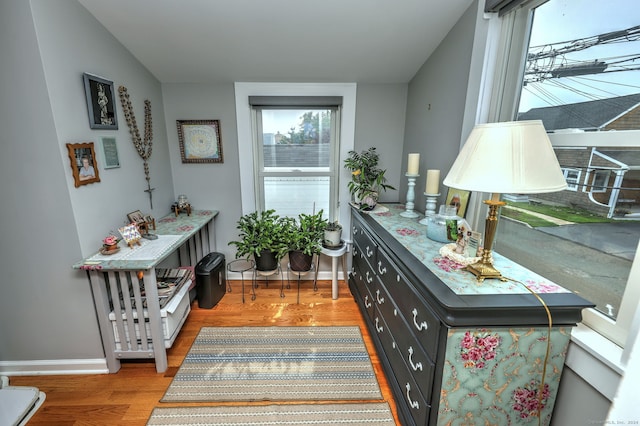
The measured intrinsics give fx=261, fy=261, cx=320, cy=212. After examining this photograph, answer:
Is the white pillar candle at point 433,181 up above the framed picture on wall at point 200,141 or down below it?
below

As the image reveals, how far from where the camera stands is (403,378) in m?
1.36

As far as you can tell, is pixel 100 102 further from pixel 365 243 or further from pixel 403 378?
pixel 403 378

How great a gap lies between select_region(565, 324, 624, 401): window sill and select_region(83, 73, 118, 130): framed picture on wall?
2.67 metres

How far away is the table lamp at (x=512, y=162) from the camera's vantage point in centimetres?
86

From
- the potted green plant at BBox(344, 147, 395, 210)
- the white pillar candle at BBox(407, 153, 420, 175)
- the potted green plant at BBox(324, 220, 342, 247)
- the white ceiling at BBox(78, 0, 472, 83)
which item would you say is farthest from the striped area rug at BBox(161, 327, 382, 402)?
the white ceiling at BBox(78, 0, 472, 83)

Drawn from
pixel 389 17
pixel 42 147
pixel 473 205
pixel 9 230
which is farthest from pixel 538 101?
pixel 9 230

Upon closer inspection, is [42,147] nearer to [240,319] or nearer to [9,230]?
[9,230]

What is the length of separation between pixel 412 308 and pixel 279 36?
200 cm

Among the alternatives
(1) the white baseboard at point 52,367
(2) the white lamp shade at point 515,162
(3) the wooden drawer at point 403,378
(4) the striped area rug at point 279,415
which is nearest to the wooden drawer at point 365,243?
(3) the wooden drawer at point 403,378

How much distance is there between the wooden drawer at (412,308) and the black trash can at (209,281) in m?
1.56

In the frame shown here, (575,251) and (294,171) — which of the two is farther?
(294,171)

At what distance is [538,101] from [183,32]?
2.23 meters

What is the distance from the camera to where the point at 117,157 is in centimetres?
187

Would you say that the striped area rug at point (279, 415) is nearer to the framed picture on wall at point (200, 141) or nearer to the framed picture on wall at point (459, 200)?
the framed picture on wall at point (459, 200)
